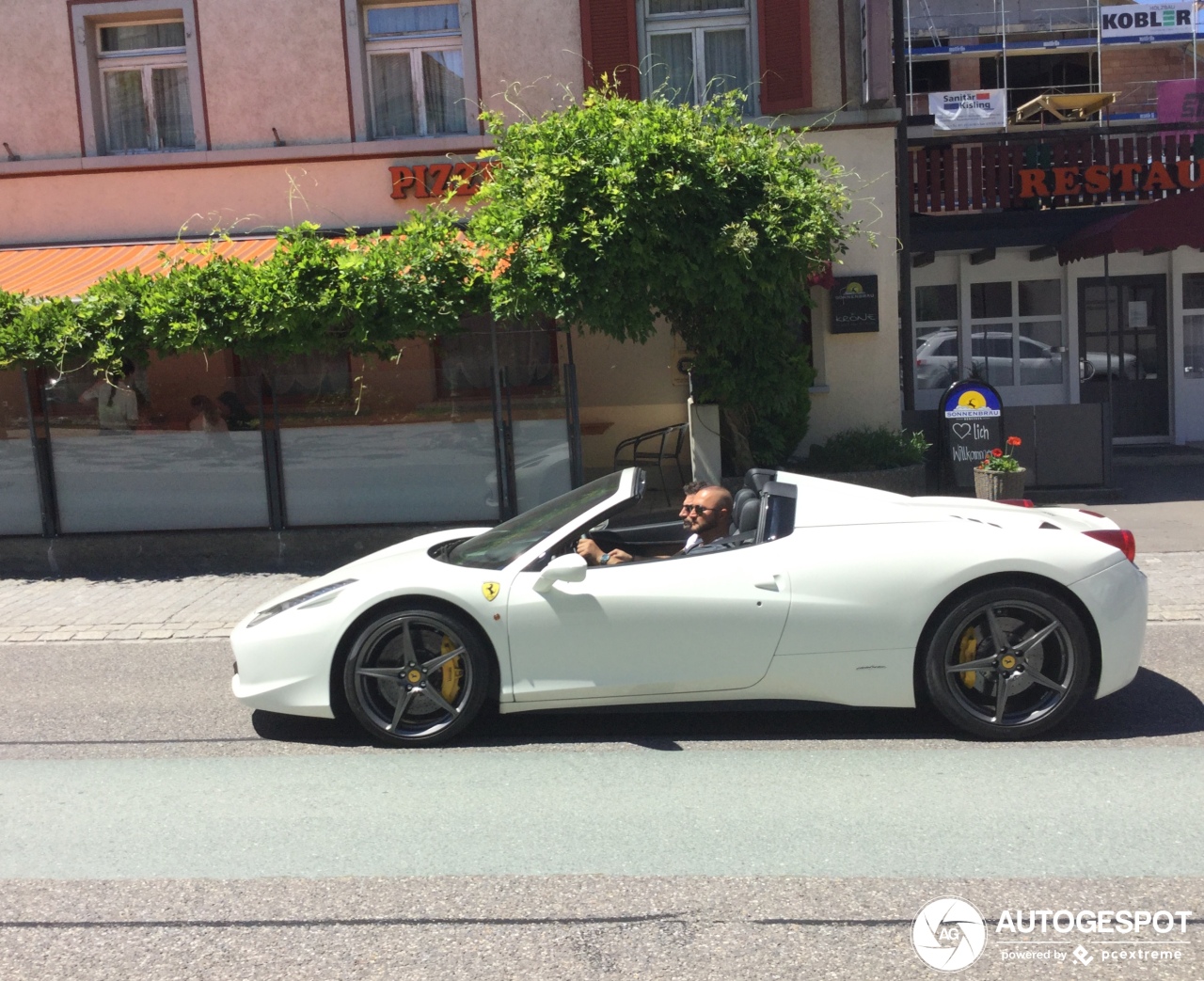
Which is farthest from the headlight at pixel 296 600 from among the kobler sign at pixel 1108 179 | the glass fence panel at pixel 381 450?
the kobler sign at pixel 1108 179

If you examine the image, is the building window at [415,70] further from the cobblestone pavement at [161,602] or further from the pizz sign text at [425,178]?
the cobblestone pavement at [161,602]

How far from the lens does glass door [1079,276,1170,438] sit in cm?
1648

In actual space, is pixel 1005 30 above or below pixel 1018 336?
above

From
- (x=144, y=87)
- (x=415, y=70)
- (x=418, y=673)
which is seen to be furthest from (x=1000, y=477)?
(x=144, y=87)

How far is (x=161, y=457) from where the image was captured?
35.1ft

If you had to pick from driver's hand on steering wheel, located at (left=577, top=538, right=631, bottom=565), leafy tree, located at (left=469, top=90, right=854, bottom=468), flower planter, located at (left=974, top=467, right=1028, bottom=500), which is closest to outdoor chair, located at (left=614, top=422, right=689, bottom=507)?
leafy tree, located at (left=469, top=90, right=854, bottom=468)

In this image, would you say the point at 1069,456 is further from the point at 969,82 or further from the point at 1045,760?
the point at 969,82

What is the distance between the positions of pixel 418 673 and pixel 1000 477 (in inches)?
290

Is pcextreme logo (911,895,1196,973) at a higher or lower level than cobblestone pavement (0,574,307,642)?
higher

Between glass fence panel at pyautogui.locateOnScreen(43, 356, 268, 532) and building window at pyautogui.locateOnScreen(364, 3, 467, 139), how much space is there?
14.6 feet

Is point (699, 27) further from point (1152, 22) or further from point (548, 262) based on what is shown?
point (1152, 22)

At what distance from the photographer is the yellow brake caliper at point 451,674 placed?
5332mm

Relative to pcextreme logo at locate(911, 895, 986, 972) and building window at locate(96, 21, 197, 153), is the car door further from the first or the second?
building window at locate(96, 21, 197, 153)

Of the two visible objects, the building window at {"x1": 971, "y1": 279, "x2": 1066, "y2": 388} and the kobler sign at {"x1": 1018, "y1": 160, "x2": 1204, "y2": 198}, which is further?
the building window at {"x1": 971, "y1": 279, "x2": 1066, "y2": 388}
